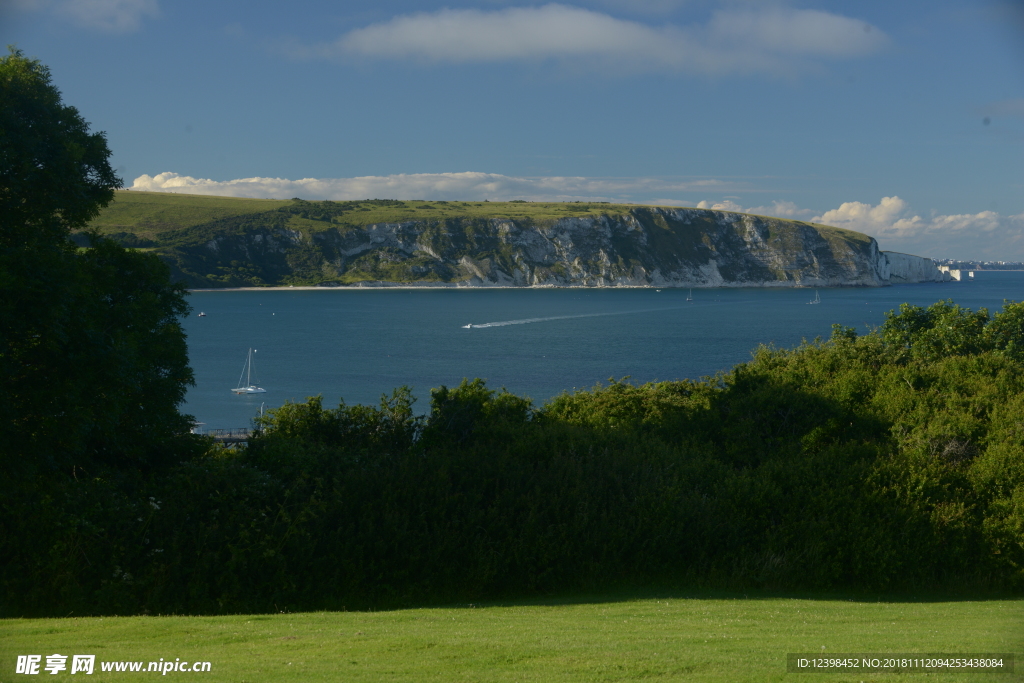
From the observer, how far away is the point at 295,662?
7402 millimetres

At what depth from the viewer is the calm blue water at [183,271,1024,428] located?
246ft

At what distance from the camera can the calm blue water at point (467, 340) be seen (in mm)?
74938

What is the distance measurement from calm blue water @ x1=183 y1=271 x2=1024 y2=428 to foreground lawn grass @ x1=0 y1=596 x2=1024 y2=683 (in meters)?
39.5

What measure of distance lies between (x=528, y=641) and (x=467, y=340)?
324ft

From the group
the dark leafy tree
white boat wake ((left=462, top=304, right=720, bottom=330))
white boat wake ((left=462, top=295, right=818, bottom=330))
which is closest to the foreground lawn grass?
the dark leafy tree

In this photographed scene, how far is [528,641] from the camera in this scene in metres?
8.24

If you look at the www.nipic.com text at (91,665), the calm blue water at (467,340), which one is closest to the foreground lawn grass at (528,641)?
the www.nipic.com text at (91,665)

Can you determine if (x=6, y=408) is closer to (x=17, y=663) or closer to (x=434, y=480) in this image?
(x=17, y=663)

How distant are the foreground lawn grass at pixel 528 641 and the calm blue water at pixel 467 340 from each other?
3947 cm

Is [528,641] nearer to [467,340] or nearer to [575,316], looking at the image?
[467,340]

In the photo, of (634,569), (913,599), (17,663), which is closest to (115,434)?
(17,663)

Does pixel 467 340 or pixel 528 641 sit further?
pixel 467 340

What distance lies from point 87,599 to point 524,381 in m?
63.2

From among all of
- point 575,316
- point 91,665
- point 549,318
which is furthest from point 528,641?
point 575,316
